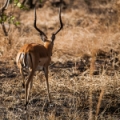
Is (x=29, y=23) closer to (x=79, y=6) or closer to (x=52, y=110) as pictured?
(x=79, y=6)

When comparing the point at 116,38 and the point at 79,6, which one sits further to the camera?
the point at 79,6

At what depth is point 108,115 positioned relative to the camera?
14.9 feet

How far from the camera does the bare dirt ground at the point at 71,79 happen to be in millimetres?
4625

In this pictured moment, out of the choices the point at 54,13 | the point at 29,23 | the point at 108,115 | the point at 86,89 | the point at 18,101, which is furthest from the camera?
the point at 54,13

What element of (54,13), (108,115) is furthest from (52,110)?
(54,13)

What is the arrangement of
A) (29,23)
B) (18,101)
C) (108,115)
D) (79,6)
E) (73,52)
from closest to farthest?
(108,115)
(18,101)
(73,52)
(29,23)
(79,6)

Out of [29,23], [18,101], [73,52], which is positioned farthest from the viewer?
[29,23]

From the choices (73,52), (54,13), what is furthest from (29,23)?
(73,52)

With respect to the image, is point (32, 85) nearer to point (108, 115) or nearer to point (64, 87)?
point (64, 87)

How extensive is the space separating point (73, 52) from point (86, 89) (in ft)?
8.91

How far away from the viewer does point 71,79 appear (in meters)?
6.08

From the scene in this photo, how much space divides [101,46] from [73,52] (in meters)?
0.59

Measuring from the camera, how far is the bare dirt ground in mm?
4625

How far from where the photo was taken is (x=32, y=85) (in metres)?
5.60
